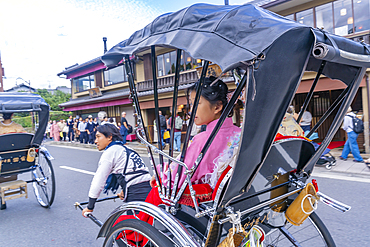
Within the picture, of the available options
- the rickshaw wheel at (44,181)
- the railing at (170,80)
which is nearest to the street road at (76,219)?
the rickshaw wheel at (44,181)

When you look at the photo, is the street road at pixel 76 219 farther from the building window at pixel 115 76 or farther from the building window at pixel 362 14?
the building window at pixel 115 76

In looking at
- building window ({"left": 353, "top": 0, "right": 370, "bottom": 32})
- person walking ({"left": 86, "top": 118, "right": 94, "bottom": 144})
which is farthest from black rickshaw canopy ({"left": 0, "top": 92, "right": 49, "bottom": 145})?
person walking ({"left": 86, "top": 118, "right": 94, "bottom": 144})

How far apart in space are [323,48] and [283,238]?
5.80ft

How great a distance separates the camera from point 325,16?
851 cm

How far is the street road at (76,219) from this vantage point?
10.1ft

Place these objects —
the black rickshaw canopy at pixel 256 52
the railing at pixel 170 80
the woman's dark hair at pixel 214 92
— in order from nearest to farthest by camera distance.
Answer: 1. the black rickshaw canopy at pixel 256 52
2. the woman's dark hair at pixel 214 92
3. the railing at pixel 170 80

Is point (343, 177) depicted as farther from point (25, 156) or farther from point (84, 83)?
point (84, 83)

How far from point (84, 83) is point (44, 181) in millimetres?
19045

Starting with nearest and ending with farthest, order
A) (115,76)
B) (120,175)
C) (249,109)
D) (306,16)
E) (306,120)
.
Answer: (249,109) < (120,175) < (306,120) < (306,16) < (115,76)

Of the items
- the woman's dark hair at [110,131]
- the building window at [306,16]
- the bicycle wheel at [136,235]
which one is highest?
the building window at [306,16]

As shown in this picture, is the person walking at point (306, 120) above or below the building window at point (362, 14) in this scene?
below

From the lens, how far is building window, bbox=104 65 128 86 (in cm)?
1747

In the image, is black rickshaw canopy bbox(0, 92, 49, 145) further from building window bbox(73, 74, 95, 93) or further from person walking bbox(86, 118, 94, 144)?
building window bbox(73, 74, 95, 93)

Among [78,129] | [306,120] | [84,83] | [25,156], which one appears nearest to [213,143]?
[25,156]
